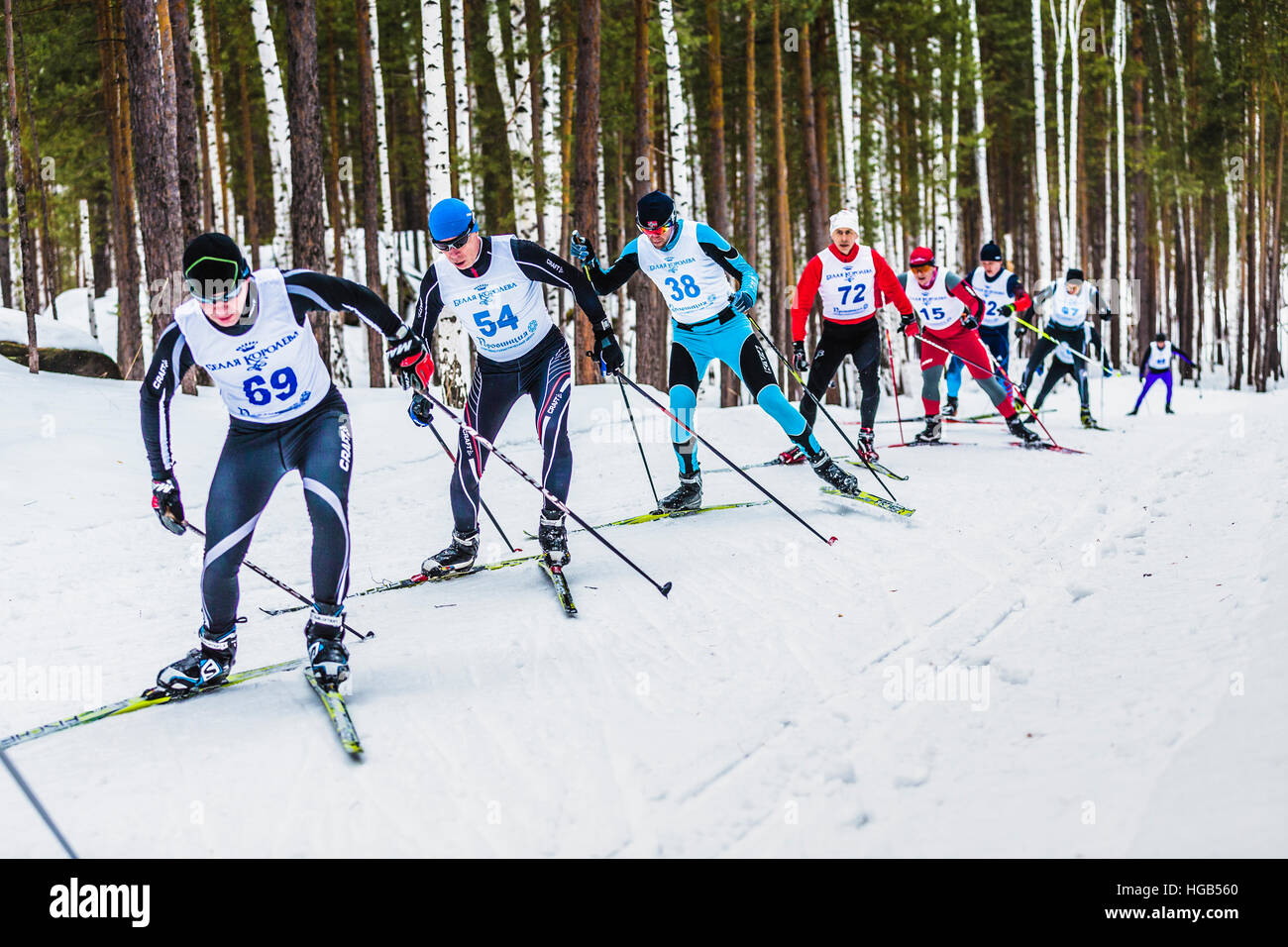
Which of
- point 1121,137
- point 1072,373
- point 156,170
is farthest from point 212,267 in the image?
point 1121,137

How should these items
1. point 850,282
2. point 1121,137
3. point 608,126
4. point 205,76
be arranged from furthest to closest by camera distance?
point 1121,137 → point 608,126 → point 205,76 → point 850,282

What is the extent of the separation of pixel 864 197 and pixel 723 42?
4920mm

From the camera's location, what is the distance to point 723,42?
71.3ft

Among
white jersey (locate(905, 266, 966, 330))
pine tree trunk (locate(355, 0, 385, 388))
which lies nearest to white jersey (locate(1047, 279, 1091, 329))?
white jersey (locate(905, 266, 966, 330))

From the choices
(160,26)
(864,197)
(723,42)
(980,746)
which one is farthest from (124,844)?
(723,42)

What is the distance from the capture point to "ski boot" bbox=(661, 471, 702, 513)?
7.38 meters

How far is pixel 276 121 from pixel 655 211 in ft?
38.7

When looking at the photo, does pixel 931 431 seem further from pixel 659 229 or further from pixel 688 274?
pixel 659 229

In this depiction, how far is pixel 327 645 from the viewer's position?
4.21m

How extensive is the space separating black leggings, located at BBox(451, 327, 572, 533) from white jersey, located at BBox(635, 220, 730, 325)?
1290mm

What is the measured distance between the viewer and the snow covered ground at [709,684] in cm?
307

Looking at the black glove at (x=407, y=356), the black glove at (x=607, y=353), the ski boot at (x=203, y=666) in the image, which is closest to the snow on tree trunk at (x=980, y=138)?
the black glove at (x=607, y=353)

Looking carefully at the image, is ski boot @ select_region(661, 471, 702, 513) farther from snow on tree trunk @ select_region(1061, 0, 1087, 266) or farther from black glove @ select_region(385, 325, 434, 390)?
snow on tree trunk @ select_region(1061, 0, 1087, 266)

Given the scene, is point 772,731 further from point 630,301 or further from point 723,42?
point 630,301
